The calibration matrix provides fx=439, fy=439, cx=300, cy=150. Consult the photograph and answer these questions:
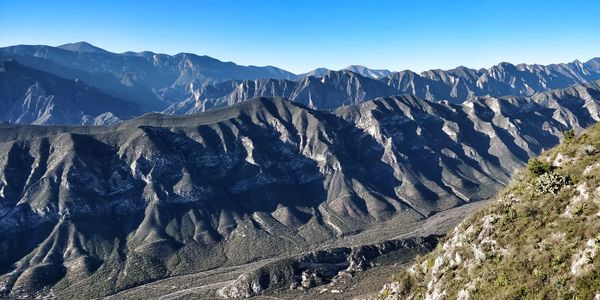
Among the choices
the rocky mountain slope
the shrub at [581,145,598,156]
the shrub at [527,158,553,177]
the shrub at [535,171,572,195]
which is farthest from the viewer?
the shrub at [527,158,553,177]

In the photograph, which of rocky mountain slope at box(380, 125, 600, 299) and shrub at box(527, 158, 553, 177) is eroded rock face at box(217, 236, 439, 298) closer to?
rocky mountain slope at box(380, 125, 600, 299)

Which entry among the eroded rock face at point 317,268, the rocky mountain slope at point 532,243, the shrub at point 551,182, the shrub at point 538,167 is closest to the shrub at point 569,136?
the rocky mountain slope at point 532,243

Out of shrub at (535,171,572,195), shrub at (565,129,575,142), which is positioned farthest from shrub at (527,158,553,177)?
shrub at (565,129,575,142)

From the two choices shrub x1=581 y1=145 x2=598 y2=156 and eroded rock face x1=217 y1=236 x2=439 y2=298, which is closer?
shrub x1=581 y1=145 x2=598 y2=156

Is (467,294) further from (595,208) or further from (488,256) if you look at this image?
(595,208)

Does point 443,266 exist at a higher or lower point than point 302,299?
higher

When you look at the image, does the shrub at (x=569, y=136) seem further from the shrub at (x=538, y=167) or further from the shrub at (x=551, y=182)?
the shrub at (x=551, y=182)

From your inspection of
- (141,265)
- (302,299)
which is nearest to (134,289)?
(141,265)
